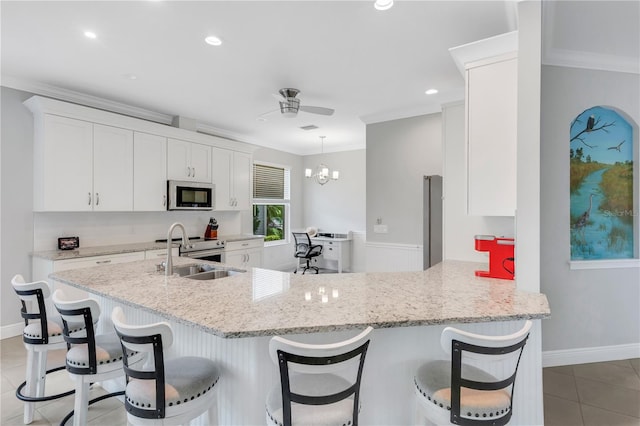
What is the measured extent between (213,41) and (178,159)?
96.7 inches

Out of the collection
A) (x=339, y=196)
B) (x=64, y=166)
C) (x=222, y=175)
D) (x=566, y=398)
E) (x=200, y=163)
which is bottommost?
(x=566, y=398)

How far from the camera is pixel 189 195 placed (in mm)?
4836

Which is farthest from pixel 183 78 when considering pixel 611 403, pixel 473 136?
pixel 611 403

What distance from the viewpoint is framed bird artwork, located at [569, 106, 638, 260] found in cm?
→ 305

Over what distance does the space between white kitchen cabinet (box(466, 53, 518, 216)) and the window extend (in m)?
5.00

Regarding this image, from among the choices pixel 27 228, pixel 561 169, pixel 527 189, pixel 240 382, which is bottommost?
pixel 240 382

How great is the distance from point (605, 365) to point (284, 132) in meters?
5.23

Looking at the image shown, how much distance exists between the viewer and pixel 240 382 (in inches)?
62.6

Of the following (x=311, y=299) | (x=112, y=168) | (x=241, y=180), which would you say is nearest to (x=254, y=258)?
(x=241, y=180)

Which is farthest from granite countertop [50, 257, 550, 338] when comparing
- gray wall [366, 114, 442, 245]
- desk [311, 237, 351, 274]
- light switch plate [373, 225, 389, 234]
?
desk [311, 237, 351, 274]

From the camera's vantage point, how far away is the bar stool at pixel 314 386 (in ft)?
3.74

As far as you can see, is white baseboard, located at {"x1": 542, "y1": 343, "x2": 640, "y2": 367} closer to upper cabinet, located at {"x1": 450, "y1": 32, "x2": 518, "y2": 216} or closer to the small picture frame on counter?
upper cabinet, located at {"x1": 450, "y1": 32, "x2": 518, "y2": 216}

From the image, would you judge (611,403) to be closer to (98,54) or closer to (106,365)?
(106,365)

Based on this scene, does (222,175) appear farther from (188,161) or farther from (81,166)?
(81,166)
